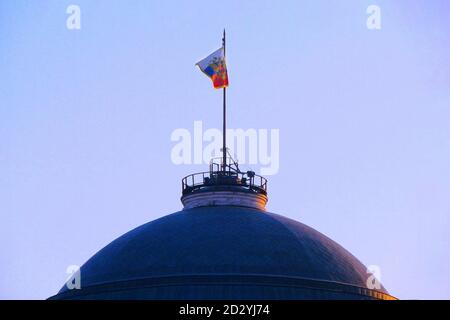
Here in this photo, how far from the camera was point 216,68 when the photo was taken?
90688mm

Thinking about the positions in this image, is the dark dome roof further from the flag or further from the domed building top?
the flag

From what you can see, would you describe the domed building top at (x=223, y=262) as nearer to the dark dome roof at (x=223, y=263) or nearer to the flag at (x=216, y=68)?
the dark dome roof at (x=223, y=263)

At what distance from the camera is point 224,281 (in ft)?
246

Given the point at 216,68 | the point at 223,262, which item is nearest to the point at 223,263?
the point at 223,262

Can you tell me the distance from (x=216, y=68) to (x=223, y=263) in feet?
62.4

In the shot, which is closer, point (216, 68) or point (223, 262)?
point (223, 262)

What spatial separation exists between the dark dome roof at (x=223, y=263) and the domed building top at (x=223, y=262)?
2.3 inches

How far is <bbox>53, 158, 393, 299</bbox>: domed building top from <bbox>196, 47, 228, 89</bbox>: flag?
9.81 meters

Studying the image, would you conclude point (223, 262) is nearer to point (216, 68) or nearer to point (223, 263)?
point (223, 263)

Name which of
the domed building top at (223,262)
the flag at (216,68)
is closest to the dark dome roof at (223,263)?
the domed building top at (223,262)

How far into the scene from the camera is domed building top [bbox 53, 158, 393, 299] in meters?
75.4

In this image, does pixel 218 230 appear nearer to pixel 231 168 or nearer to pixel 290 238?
pixel 290 238

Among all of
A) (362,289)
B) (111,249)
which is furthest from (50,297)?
(362,289)

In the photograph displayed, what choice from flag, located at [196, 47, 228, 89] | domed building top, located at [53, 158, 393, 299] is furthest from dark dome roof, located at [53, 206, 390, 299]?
flag, located at [196, 47, 228, 89]
